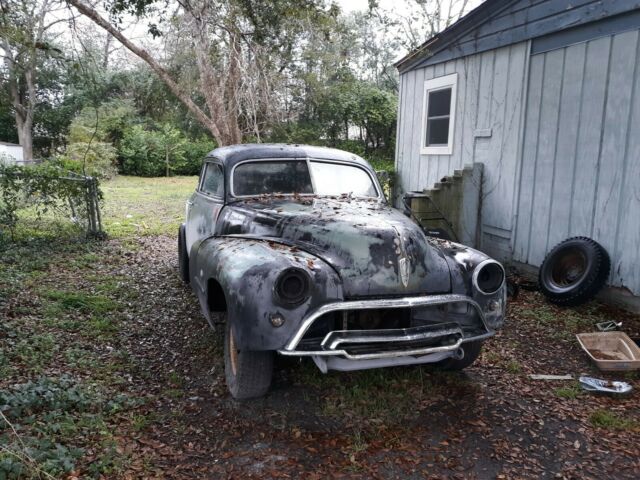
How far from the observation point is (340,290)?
9.70ft

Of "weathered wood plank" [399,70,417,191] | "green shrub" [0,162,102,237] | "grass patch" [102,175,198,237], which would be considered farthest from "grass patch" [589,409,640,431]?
"grass patch" [102,175,198,237]

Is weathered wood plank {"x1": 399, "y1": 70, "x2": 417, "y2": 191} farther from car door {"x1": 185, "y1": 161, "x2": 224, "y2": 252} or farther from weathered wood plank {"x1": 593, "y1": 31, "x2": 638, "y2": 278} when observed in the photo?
car door {"x1": 185, "y1": 161, "x2": 224, "y2": 252}

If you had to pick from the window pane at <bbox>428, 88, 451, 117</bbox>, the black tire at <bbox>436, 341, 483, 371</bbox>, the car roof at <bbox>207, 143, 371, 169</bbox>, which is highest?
the window pane at <bbox>428, 88, 451, 117</bbox>

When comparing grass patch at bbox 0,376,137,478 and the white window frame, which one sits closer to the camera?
grass patch at bbox 0,376,137,478

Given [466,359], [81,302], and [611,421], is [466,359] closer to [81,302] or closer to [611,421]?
[611,421]

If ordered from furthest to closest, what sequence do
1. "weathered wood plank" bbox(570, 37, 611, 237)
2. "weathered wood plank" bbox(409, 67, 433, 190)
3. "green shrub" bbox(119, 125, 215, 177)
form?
"green shrub" bbox(119, 125, 215, 177) < "weathered wood plank" bbox(409, 67, 433, 190) < "weathered wood plank" bbox(570, 37, 611, 237)

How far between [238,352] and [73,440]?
3.37 ft

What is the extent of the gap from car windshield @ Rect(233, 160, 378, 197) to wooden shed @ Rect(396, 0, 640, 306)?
8.55 ft

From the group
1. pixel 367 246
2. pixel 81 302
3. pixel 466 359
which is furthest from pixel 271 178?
pixel 81 302

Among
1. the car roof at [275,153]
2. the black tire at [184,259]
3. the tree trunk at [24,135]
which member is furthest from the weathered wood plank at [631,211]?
the tree trunk at [24,135]

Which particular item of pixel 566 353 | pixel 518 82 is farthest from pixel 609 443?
pixel 518 82

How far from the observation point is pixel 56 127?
2327cm

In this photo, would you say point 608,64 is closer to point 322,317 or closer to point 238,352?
point 322,317

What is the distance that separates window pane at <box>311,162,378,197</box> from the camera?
14.4 ft
